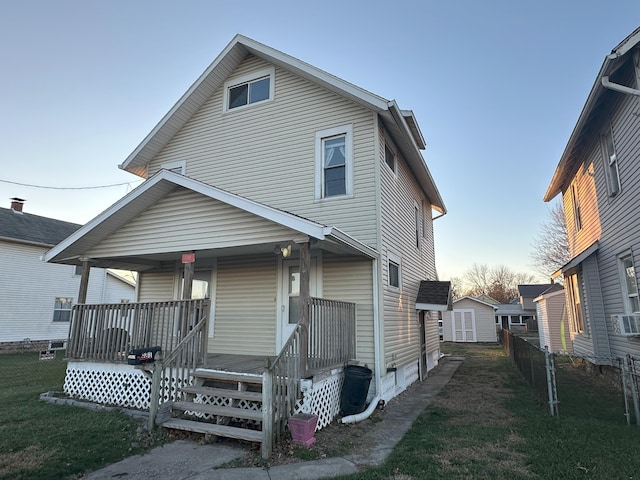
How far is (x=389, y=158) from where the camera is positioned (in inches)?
376

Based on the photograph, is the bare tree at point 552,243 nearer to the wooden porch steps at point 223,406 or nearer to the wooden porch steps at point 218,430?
the wooden porch steps at point 223,406

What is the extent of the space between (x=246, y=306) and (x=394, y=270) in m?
3.69

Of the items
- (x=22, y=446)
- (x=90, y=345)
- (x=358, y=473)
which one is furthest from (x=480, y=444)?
(x=90, y=345)

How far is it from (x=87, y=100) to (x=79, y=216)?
686 inches

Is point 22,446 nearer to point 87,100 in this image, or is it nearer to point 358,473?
point 358,473

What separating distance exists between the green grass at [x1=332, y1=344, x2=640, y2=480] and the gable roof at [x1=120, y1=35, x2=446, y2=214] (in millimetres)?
6206

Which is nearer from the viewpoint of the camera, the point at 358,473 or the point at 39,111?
the point at 358,473

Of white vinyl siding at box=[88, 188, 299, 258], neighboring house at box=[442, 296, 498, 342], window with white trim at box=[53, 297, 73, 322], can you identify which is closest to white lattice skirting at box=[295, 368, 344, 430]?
white vinyl siding at box=[88, 188, 299, 258]

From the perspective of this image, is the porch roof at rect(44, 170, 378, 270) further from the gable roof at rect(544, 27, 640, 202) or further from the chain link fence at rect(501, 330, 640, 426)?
the gable roof at rect(544, 27, 640, 202)

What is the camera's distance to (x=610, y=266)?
9.55m

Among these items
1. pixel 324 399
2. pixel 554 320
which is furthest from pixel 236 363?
pixel 554 320

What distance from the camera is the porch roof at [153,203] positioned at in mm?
5949

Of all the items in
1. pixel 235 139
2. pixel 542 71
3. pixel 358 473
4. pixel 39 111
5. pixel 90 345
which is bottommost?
pixel 358 473

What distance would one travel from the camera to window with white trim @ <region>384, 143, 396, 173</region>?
919cm
